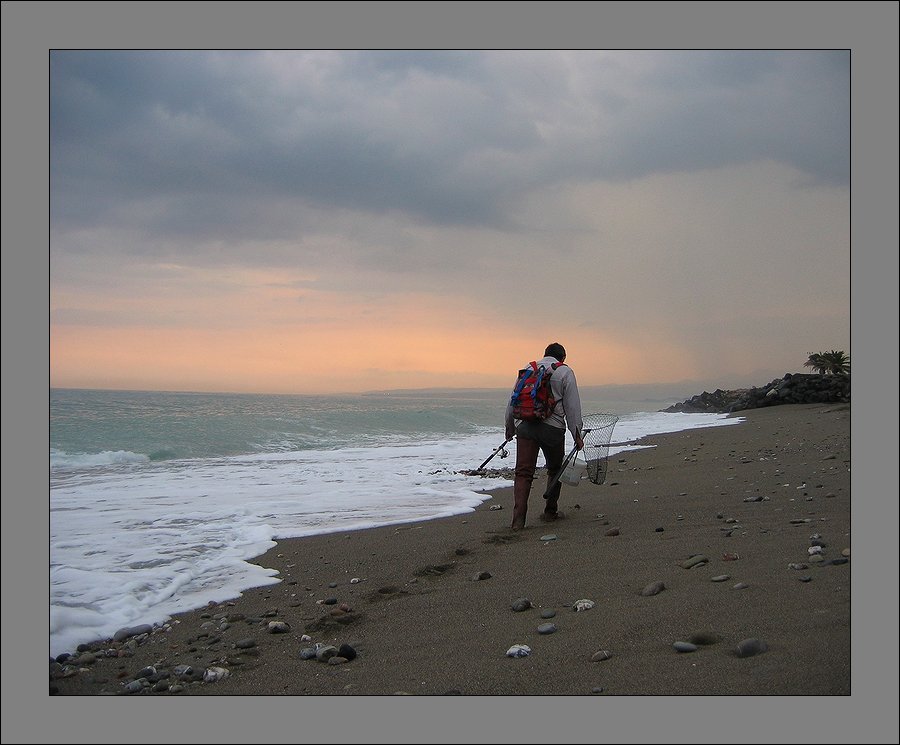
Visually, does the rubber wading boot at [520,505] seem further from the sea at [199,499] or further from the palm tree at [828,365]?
the palm tree at [828,365]

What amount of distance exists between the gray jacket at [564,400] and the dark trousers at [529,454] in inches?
4.2

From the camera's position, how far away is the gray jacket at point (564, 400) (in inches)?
284

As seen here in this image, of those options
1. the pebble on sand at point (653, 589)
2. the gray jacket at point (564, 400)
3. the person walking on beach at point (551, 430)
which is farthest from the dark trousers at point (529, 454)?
the pebble on sand at point (653, 589)

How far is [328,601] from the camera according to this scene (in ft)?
16.9

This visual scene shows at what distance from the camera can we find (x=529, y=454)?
734cm

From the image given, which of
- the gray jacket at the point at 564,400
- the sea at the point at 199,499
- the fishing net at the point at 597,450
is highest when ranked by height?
the gray jacket at the point at 564,400

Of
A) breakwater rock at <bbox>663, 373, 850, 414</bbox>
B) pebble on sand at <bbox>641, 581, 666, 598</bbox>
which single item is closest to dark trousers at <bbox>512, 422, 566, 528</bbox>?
pebble on sand at <bbox>641, 581, 666, 598</bbox>

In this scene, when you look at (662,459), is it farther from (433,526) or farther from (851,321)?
(851,321)

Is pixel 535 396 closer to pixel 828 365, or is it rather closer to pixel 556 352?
pixel 556 352

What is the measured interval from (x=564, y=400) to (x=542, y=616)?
10.8ft

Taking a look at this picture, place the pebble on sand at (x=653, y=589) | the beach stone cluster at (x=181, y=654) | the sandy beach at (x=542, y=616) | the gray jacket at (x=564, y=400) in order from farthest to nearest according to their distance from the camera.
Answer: the gray jacket at (x=564, y=400) < the pebble on sand at (x=653, y=589) < the beach stone cluster at (x=181, y=654) < the sandy beach at (x=542, y=616)

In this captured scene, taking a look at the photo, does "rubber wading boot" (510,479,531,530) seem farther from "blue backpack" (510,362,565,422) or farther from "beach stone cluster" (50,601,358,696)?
"beach stone cluster" (50,601,358,696)

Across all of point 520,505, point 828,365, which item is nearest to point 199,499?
point 520,505
